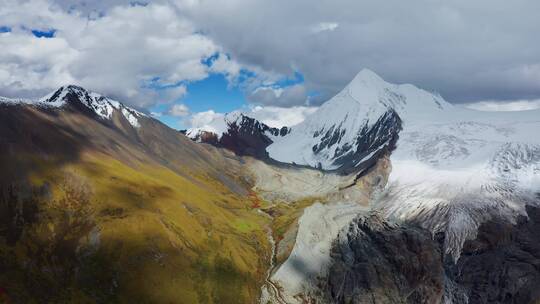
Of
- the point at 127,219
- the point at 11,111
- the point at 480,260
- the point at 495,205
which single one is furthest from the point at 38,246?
the point at 495,205

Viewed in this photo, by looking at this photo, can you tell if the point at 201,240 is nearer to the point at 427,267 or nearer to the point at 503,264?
the point at 427,267

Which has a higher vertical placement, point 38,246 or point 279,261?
point 38,246

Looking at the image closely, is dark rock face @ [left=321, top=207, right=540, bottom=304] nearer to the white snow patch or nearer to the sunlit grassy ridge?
the white snow patch

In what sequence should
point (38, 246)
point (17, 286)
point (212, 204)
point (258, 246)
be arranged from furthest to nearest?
point (212, 204)
point (258, 246)
point (38, 246)
point (17, 286)

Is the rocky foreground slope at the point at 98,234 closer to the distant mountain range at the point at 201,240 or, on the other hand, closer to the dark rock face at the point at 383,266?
the distant mountain range at the point at 201,240

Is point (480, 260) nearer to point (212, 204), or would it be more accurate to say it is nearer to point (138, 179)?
point (212, 204)

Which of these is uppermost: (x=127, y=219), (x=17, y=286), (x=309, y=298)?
(x=127, y=219)

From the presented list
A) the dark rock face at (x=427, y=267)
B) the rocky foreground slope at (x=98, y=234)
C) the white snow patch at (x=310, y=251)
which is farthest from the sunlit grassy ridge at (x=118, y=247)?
the dark rock face at (x=427, y=267)
